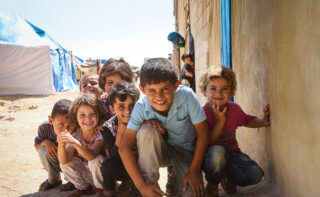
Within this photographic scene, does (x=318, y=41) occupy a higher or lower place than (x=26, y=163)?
higher

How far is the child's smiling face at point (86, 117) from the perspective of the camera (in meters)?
2.10

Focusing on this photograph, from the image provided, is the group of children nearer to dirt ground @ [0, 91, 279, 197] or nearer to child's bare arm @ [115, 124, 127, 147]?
child's bare arm @ [115, 124, 127, 147]

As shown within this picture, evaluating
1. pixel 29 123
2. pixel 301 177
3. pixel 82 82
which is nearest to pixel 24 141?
pixel 29 123

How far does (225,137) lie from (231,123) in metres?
0.12

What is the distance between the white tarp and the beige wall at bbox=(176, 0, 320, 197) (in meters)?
10.5

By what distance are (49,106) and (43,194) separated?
21.7 feet

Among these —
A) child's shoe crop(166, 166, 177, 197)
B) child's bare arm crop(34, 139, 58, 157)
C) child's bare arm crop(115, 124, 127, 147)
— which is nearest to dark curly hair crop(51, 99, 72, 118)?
child's bare arm crop(34, 139, 58, 157)

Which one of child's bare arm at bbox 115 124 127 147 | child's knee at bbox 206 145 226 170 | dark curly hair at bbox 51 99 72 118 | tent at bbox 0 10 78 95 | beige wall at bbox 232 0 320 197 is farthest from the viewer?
tent at bbox 0 10 78 95

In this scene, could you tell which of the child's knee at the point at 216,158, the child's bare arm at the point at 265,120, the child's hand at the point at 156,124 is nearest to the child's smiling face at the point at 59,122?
the child's hand at the point at 156,124

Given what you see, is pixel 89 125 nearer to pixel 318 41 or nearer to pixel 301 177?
pixel 301 177

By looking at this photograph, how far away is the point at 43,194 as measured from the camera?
225cm

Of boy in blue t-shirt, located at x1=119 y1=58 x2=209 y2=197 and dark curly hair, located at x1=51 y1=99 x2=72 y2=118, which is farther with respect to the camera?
dark curly hair, located at x1=51 y1=99 x2=72 y2=118

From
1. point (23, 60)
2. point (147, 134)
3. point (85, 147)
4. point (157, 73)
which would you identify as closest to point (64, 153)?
point (85, 147)

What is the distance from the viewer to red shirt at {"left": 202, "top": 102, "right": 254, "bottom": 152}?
1.75 metres
